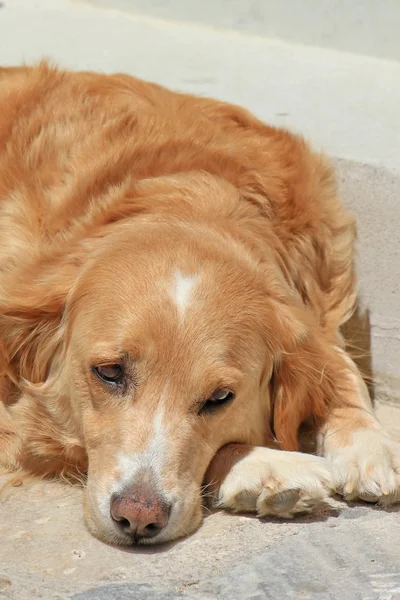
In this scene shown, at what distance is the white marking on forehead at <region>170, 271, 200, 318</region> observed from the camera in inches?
136

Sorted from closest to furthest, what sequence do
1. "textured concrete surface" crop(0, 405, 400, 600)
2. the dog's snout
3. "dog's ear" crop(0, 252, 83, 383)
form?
"textured concrete surface" crop(0, 405, 400, 600) < the dog's snout < "dog's ear" crop(0, 252, 83, 383)

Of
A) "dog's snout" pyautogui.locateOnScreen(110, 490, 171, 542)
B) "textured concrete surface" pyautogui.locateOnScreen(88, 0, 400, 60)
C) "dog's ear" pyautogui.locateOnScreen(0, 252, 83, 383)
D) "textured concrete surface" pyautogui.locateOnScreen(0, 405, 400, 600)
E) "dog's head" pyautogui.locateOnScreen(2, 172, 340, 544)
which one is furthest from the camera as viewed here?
"textured concrete surface" pyautogui.locateOnScreen(88, 0, 400, 60)

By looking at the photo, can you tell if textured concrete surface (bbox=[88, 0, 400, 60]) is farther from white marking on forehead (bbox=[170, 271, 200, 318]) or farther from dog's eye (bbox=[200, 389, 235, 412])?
dog's eye (bbox=[200, 389, 235, 412])

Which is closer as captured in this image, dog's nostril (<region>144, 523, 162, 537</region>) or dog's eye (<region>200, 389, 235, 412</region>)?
dog's nostril (<region>144, 523, 162, 537</region>)

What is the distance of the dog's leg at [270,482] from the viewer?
11.4 feet

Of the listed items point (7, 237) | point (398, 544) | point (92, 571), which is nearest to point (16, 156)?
point (7, 237)

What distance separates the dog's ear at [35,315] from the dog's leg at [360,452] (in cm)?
109

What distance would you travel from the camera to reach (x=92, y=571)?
3150mm

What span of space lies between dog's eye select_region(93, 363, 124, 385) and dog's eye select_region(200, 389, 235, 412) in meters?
0.29

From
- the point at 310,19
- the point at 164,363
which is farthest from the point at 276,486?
the point at 310,19

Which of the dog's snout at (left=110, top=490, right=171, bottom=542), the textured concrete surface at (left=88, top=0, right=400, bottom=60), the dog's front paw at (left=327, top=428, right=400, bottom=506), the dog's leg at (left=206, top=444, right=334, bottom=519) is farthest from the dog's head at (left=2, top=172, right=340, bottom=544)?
the textured concrete surface at (left=88, top=0, right=400, bottom=60)

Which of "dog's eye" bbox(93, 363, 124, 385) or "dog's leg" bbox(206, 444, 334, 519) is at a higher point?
"dog's eye" bbox(93, 363, 124, 385)

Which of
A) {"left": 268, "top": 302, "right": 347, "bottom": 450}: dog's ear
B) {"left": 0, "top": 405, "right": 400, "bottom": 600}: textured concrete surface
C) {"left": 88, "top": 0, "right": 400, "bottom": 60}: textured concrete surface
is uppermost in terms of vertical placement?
{"left": 88, "top": 0, "right": 400, "bottom": 60}: textured concrete surface

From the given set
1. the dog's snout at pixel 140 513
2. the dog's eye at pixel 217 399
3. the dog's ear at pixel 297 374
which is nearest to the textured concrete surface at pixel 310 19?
the dog's ear at pixel 297 374
